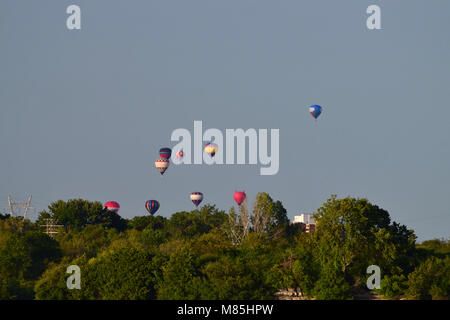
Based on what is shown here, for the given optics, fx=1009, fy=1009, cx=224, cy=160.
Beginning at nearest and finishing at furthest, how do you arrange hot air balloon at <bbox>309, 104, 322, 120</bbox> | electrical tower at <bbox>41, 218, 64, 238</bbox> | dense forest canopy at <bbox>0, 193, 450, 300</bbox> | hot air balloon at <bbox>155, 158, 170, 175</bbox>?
dense forest canopy at <bbox>0, 193, 450, 300</bbox> < hot air balloon at <bbox>309, 104, 322, 120</bbox> < electrical tower at <bbox>41, 218, 64, 238</bbox> < hot air balloon at <bbox>155, 158, 170, 175</bbox>

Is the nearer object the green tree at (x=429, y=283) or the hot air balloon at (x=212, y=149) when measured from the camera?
the green tree at (x=429, y=283)

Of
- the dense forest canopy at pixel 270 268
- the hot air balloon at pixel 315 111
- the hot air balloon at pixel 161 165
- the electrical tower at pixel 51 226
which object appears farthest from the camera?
the hot air balloon at pixel 161 165

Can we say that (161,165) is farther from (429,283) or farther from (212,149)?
(429,283)

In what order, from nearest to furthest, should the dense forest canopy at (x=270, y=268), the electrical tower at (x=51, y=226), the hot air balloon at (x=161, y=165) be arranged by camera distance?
the dense forest canopy at (x=270, y=268) → the electrical tower at (x=51, y=226) → the hot air balloon at (x=161, y=165)

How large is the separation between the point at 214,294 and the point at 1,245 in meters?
37.6

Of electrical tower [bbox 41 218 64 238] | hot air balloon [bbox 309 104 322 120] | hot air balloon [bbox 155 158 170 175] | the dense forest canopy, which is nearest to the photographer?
the dense forest canopy

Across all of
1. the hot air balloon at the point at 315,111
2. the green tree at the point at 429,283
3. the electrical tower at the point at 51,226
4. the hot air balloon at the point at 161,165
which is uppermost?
the hot air balloon at the point at 315,111

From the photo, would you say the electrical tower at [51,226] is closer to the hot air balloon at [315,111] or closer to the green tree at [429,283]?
the hot air balloon at [315,111]

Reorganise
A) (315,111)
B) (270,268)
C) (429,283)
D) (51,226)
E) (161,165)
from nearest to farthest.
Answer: (429,283), (270,268), (315,111), (51,226), (161,165)

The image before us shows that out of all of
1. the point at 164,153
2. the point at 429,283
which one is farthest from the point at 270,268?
the point at 164,153

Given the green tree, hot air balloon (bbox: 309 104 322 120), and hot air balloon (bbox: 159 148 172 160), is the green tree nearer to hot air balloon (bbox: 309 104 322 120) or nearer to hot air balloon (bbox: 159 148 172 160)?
hot air balloon (bbox: 309 104 322 120)

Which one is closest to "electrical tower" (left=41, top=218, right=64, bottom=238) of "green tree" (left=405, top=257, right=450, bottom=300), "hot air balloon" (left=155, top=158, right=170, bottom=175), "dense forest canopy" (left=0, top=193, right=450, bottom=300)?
"hot air balloon" (left=155, top=158, right=170, bottom=175)

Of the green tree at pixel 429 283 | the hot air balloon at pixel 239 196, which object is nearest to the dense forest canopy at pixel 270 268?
the green tree at pixel 429 283

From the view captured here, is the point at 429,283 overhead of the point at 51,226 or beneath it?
beneath
